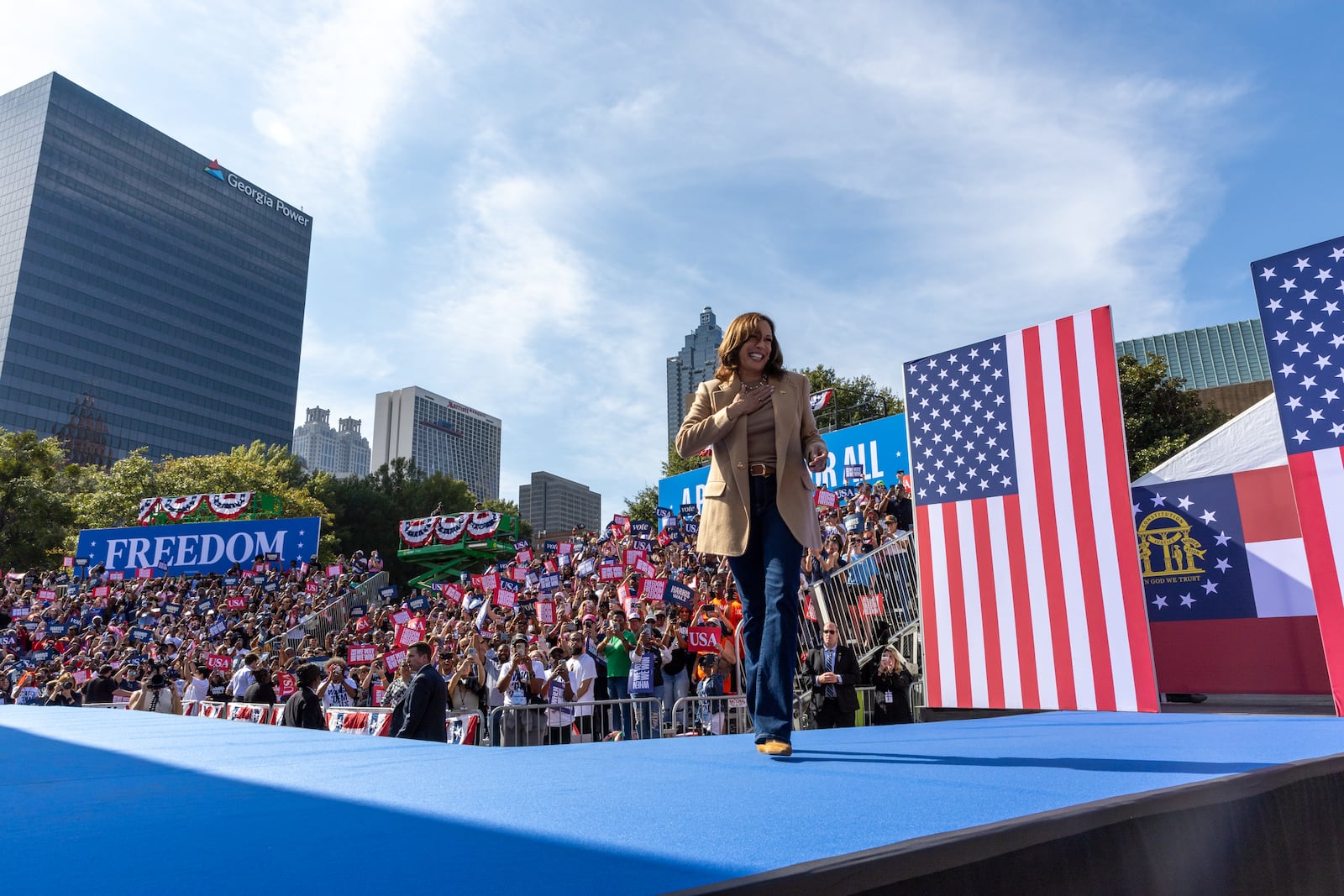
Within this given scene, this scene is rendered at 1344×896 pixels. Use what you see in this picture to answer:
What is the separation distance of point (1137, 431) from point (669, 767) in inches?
1158

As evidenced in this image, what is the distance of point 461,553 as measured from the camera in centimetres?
3438

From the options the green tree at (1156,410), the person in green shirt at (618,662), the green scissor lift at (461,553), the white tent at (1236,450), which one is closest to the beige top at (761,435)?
the white tent at (1236,450)

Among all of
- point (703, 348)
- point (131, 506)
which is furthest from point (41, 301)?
point (703, 348)

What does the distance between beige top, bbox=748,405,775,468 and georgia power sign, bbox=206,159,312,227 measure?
124 meters

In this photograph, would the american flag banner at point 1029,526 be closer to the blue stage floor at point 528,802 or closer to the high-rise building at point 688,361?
the blue stage floor at point 528,802

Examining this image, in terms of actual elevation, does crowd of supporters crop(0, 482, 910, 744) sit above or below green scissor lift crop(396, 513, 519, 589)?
below

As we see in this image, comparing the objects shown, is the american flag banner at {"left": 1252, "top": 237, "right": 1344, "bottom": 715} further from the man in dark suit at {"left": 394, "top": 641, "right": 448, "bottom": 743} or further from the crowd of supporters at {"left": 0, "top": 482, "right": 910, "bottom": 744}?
the man in dark suit at {"left": 394, "top": 641, "right": 448, "bottom": 743}

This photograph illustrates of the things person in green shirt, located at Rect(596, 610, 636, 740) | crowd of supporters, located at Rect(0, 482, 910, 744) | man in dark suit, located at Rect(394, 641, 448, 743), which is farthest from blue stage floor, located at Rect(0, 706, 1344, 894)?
person in green shirt, located at Rect(596, 610, 636, 740)

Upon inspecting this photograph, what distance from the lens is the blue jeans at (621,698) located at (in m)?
8.59

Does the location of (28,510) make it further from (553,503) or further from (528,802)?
(553,503)

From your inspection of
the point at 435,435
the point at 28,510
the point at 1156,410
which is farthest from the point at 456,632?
the point at 435,435

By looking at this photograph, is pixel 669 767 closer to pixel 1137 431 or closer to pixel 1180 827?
pixel 1180 827

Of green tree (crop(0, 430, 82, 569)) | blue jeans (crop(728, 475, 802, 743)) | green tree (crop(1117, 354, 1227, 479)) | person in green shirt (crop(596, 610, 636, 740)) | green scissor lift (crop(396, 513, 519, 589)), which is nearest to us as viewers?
blue jeans (crop(728, 475, 802, 743))

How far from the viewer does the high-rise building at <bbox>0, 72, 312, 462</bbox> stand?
81.4m
